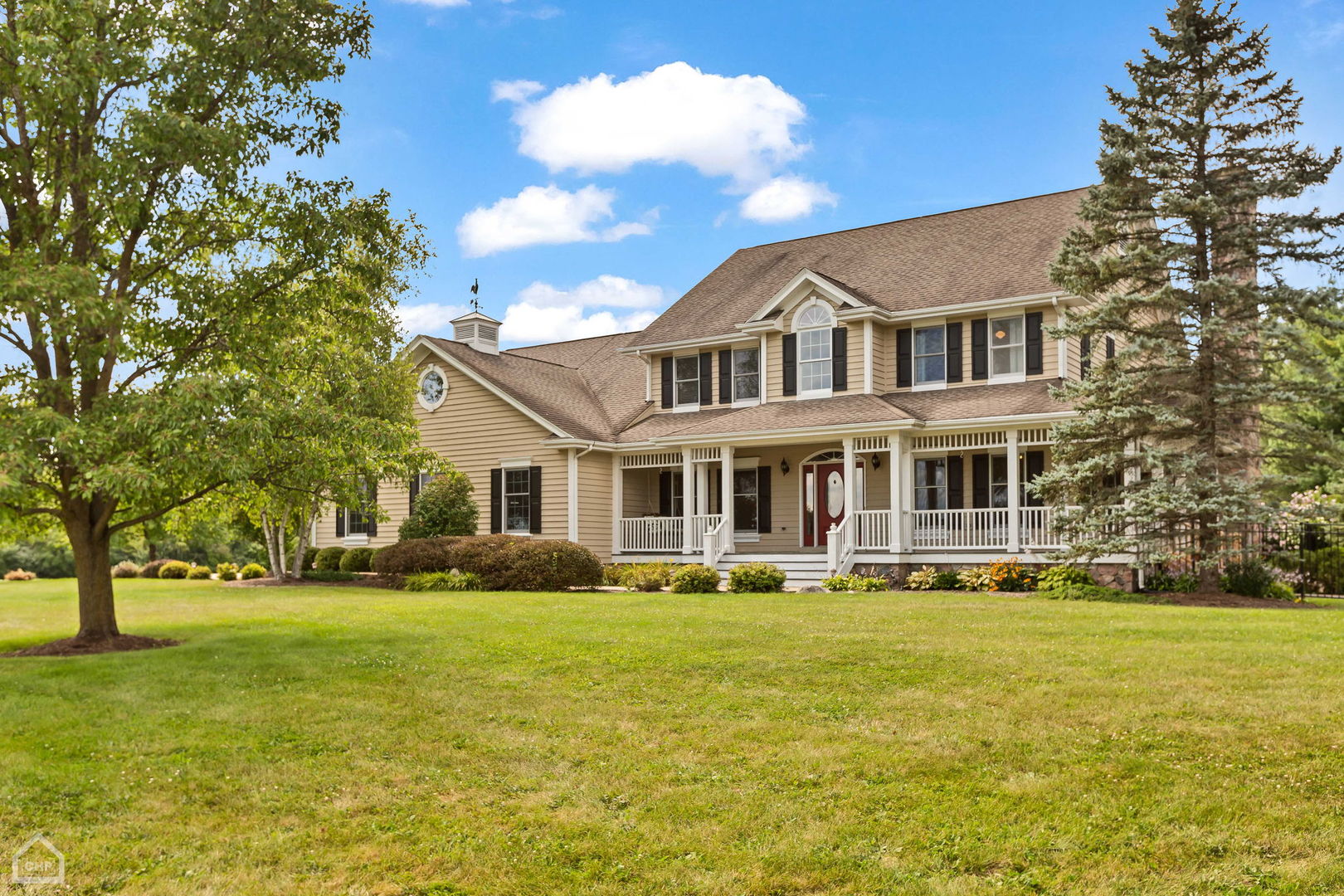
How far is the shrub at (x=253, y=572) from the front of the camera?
27.5m

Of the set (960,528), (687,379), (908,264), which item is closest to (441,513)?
(687,379)

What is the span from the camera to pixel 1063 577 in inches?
715

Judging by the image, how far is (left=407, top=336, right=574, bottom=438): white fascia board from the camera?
81.7 feet

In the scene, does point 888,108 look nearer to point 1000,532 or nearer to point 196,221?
point 1000,532

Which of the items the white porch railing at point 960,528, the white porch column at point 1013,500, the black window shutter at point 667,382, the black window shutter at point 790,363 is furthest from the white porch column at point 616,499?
the white porch column at point 1013,500

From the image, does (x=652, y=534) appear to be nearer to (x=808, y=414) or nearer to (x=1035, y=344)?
(x=808, y=414)

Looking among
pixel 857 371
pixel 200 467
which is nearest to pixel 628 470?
pixel 857 371

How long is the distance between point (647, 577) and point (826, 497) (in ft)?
17.3

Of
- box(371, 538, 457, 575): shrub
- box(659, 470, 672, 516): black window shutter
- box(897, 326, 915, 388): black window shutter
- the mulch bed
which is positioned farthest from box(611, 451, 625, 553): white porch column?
the mulch bed

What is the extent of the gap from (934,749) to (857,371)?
17.4 metres

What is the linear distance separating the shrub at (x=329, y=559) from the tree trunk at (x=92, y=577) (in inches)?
655

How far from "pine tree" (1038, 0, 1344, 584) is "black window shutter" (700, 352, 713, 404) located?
10075mm

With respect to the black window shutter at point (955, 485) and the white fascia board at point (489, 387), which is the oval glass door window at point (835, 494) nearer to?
the black window shutter at point (955, 485)

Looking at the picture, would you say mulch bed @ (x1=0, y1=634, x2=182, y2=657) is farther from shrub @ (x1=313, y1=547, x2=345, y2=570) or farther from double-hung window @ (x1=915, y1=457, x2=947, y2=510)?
shrub @ (x1=313, y1=547, x2=345, y2=570)
